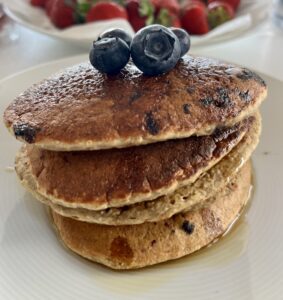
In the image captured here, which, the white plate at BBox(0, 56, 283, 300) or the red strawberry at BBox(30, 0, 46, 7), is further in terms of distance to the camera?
the red strawberry at BBox(30, 0, 46, 7)

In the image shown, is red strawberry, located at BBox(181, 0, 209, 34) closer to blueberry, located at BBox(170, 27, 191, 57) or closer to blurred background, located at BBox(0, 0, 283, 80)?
blurred background, located at BBox(0, 0, 283, 80)

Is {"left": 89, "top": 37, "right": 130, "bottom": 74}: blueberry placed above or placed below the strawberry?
above

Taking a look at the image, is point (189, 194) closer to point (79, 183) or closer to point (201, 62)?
point (79, 183)

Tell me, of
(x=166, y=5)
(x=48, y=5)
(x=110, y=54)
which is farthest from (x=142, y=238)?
(x=48, y=5)

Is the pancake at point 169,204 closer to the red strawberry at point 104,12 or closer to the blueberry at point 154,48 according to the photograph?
the blueberry at point 154,48

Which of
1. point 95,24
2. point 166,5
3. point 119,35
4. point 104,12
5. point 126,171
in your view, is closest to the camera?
point 126,171

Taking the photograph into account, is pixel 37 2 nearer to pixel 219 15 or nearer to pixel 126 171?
pixel 219 15

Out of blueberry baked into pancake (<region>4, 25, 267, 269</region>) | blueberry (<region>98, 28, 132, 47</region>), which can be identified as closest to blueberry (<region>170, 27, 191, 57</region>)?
blueberry baked into pancake (<region>4, 25, 267, 269</region>)
